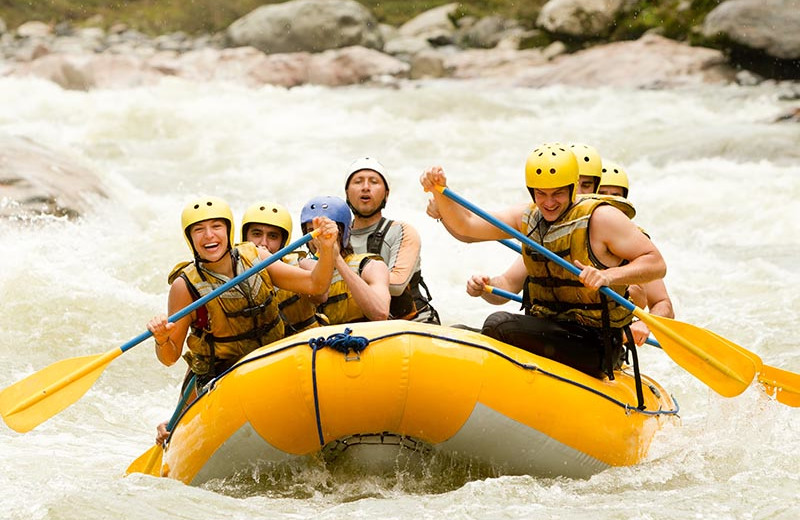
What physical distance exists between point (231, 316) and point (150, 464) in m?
0.75

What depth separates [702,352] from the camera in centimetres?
459

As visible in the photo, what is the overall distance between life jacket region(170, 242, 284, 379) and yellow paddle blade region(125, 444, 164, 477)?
41cm

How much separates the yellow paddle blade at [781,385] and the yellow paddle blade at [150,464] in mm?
2662

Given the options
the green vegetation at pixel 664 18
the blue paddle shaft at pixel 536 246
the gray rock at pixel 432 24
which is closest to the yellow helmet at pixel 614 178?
the blue paddle shaft at pixel 536 246

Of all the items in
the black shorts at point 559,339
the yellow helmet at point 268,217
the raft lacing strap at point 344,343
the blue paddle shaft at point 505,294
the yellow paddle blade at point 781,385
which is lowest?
the yellow paddle blade at point 781,385

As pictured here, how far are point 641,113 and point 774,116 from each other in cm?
195

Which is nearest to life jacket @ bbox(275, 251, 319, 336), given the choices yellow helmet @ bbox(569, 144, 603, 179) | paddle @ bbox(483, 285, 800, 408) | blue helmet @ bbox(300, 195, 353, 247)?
blue helmet @ bbox(300, 195, 353, 247)

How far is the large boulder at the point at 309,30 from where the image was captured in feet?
80.1

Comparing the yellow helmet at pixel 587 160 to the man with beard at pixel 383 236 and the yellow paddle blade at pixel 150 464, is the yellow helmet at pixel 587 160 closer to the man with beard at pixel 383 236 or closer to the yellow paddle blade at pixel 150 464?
the man with beard at pixel 383 236

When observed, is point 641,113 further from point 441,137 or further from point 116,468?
point 116,468

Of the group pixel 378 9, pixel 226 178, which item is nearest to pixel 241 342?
pixel 226 178

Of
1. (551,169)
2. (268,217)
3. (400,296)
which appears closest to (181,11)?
(268,217)

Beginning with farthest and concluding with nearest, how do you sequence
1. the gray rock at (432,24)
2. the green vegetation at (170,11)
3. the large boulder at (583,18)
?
the green vegetation at (170,11)
the gray rock at (432,24)
the large boulder at (583,18)

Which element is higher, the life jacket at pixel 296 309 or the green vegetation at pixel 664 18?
the green vegetation at pixel 664 18
